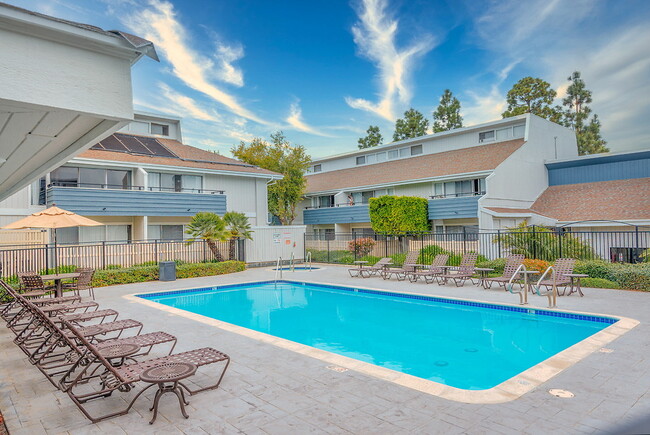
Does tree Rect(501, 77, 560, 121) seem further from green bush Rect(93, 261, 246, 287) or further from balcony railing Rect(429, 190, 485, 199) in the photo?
green bush Rect(93, 261, 246, 287)

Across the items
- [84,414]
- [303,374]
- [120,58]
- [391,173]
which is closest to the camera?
[120,58]

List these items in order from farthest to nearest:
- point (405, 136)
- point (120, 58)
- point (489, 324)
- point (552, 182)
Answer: point (405, 136) → point (552, 182) → point (489, 324) → point (120, 58)

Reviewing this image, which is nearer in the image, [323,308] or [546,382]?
[546,382]

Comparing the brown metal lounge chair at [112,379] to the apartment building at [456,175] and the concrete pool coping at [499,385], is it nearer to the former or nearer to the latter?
the concrete pool coping at [499,385]

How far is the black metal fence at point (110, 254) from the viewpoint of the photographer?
51.7 ft

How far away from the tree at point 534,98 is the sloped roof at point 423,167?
16255 millimetres

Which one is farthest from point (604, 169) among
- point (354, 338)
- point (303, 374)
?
point (303, 374)

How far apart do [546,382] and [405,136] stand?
46.9m

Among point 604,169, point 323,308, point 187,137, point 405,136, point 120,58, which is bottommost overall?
point 323,308

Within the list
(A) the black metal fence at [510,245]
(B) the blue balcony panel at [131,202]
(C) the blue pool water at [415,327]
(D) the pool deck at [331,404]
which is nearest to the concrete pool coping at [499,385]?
(D) the pool deck at [331,404]

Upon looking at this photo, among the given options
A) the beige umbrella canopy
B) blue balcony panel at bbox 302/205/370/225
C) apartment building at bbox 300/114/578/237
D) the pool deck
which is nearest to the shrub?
apartment building at bbox 300/114/578/237

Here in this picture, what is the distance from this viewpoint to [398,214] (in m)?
25.6

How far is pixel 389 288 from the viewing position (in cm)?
1476

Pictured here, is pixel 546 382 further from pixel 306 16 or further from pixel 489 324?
pixel 306 16
